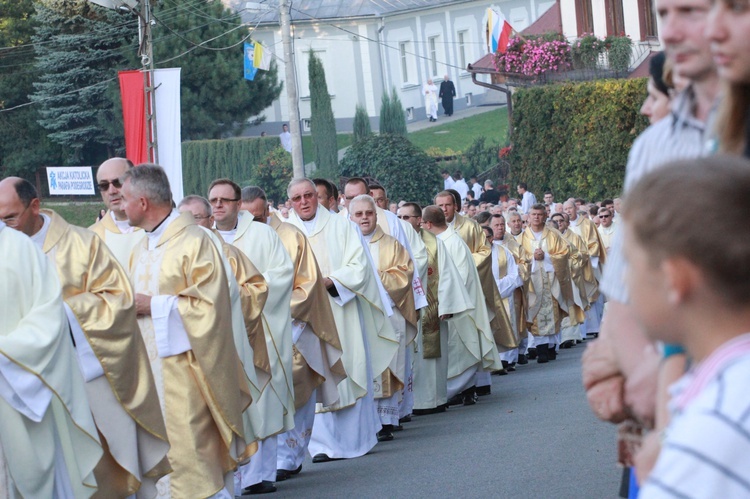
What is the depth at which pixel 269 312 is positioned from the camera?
9539mm

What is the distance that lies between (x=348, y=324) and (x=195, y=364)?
142 inches

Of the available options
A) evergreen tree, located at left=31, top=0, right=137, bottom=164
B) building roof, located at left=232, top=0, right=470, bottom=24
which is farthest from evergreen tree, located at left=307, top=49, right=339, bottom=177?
building roof, located at left=232, top=0, right=470, bottom=24

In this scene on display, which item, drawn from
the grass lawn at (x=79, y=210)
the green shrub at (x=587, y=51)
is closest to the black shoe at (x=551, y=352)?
the green shrub at (x=587, y=51)

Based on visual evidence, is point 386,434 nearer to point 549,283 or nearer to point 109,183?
point 109,183

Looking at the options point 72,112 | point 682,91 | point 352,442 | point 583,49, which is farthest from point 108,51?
point 682,91

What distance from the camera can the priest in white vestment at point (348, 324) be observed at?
1074cm

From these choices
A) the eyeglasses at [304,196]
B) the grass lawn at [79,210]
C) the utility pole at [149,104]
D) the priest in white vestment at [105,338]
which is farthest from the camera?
the grass lawn at [79,210]

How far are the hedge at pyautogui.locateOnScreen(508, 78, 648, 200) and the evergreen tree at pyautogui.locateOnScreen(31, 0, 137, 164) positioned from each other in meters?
17.8

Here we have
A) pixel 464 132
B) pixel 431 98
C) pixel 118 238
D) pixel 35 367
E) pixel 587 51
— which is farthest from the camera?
pixel 431 98

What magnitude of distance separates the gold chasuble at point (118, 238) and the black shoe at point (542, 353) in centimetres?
1148

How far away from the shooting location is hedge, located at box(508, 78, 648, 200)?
99.1 ft

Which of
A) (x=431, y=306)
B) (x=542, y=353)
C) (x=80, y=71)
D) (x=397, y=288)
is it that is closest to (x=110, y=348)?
(x=397, y=288)

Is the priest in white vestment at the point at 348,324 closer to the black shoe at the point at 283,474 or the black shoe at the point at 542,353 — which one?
the black shoe at the point at 283,474

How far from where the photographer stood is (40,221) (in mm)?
6863
